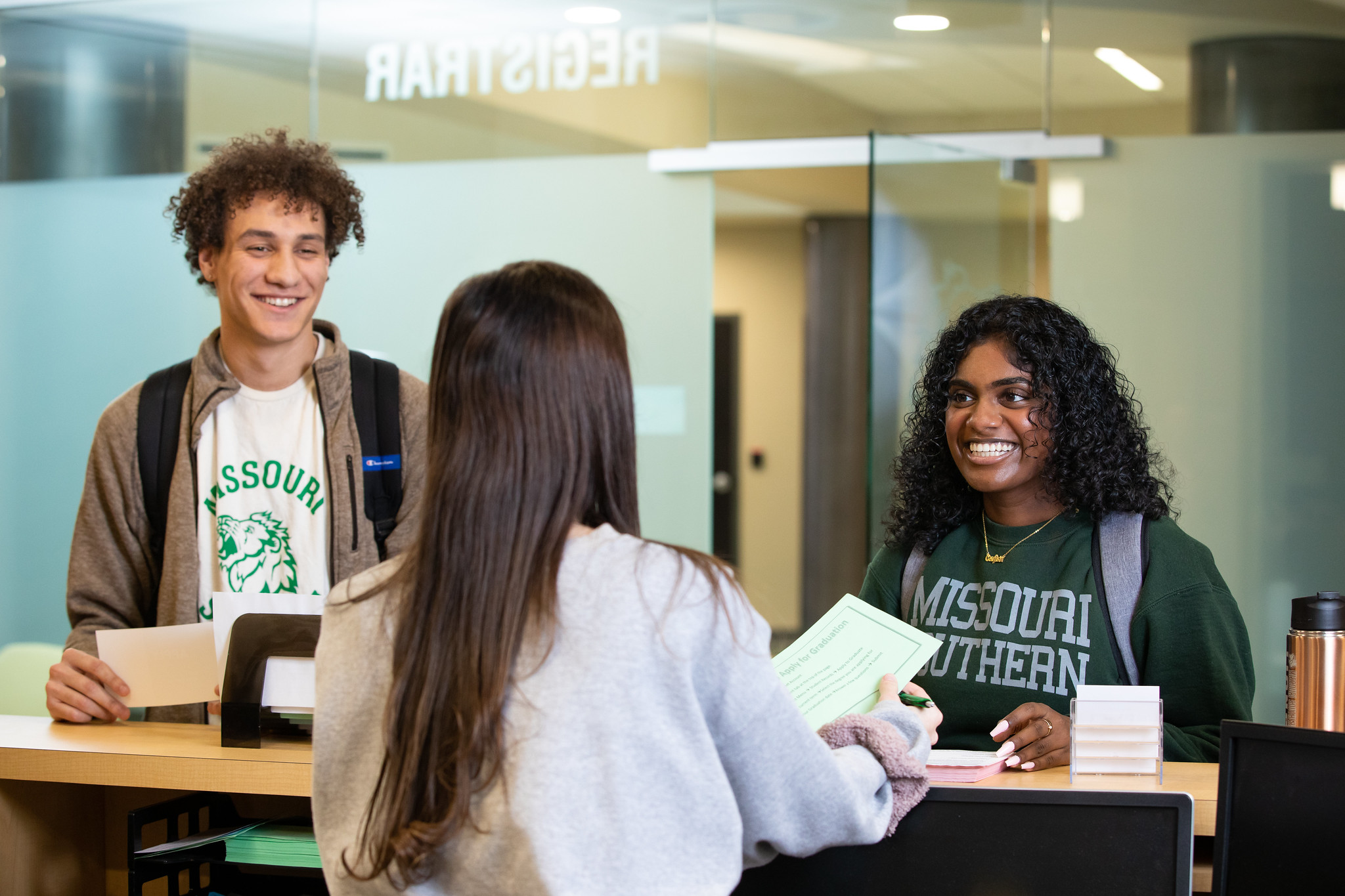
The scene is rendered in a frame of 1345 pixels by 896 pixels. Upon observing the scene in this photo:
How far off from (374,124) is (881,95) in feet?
6.12

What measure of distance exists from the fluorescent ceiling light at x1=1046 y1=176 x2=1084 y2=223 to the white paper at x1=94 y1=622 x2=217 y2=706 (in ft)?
10.3

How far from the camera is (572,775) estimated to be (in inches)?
44.5

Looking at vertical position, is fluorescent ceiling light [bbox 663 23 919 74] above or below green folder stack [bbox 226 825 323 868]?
above

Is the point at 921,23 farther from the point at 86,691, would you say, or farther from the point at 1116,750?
the point at 86,691

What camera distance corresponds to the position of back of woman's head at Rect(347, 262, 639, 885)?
3.76 ft

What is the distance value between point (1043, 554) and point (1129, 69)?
268 centimetres

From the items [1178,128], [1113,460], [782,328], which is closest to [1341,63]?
[1178,128]

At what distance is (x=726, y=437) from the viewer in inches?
342

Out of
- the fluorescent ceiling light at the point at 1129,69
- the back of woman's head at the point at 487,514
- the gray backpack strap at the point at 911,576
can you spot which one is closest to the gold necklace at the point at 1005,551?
the gray backpack strap at the point at 911,576

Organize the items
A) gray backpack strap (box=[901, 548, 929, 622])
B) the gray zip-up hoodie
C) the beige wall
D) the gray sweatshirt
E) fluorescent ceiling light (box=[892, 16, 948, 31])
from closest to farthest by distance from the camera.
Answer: the gray sweatshirt → gray backpack strap (box=[901, 548, 929, 622]) → the gray zip-up hoodie → fluorescent ceiling light (box=[892, 16, 948, 31]) → the beige wall

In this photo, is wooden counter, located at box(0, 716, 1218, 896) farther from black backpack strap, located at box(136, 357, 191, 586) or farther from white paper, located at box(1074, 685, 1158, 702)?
black backpack strap, located at box(136, 357, 191, 586)

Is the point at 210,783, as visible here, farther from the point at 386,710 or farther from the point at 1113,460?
the point at 1113,460

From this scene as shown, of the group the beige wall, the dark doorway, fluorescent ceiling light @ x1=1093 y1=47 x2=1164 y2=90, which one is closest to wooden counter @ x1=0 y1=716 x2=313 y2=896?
fluorescent ceiling light @ x1=1093 y1=47 x2=1164 y2=90

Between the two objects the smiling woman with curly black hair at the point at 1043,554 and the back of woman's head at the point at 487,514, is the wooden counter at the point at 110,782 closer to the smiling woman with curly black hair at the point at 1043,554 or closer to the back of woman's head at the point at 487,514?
the smiling woman with curly black hair at the point at 1043,554
